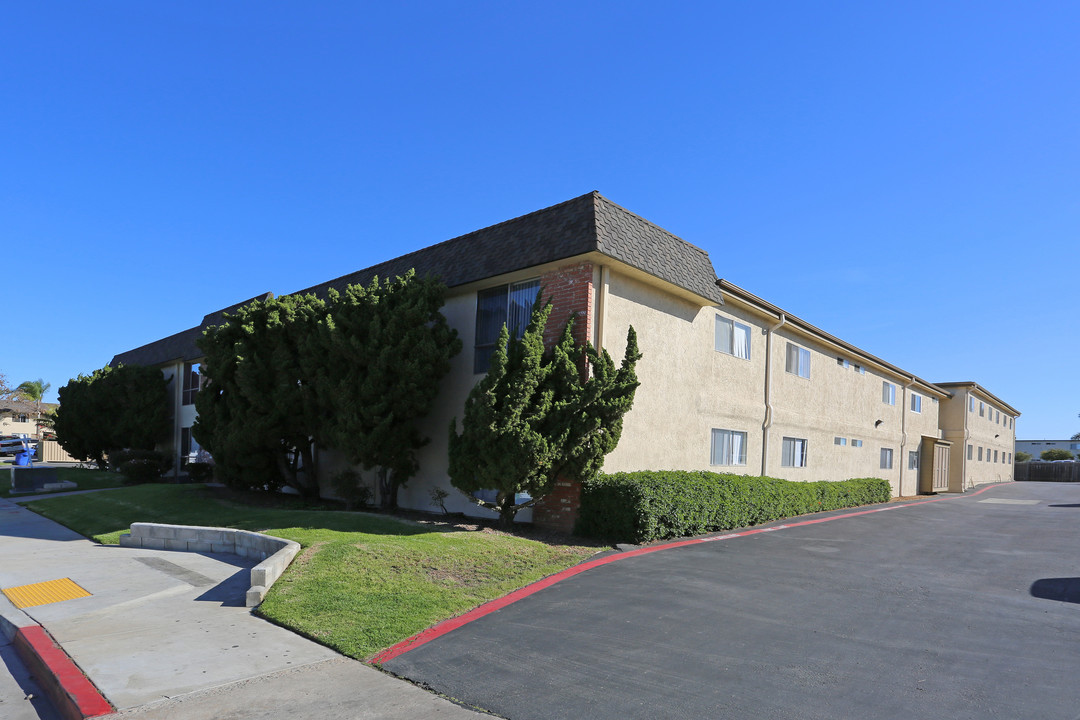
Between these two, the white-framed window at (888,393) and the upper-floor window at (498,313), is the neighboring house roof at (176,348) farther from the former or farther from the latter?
the white-framed window at (888,393)

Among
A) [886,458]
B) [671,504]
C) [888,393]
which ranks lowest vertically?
[671,504]

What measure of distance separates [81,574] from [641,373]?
395 inches

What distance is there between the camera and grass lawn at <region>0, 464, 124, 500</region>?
2342 centimetres

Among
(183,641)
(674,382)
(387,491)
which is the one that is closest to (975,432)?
(674,382)

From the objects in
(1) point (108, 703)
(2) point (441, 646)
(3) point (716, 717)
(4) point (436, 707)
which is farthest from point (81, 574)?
(3) point (716, 717)

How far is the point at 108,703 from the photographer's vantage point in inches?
198

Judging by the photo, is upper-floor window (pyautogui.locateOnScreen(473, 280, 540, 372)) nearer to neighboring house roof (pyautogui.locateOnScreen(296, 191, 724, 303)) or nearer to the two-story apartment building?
neighboring house roof (pyautogui.locateOnScreen(296, 191, 724, 303))

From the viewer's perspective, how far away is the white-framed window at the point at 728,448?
53.8 ft

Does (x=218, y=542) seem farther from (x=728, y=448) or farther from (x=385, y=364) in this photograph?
(x=728, y=448)

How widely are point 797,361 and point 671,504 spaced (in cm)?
1028

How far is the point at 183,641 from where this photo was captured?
6.50 meters

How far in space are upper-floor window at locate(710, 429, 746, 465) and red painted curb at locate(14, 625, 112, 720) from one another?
13131mm

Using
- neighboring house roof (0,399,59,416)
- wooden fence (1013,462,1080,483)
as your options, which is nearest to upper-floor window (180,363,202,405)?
neighboring house roof (0,399,59,416)

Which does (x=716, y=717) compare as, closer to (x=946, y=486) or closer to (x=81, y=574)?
(x=81, y=574)
